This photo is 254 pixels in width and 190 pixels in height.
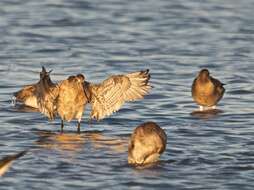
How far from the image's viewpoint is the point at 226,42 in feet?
72.4

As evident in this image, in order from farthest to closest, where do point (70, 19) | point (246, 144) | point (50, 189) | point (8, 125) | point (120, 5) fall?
point (120, 5), point (70, 19), point (8, 125), point (246, 144), point (50, 189)

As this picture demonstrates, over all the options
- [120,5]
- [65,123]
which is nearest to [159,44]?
[120,5]

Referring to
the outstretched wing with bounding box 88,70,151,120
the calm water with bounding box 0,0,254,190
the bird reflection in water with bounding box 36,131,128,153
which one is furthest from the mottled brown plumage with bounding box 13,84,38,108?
the bird reflection in water with bounding box 36,131,128,153

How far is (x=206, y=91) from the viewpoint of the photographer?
52.0 ft

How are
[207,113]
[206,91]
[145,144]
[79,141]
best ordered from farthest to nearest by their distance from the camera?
1. [206,91]
2. [207,113]
3. [79,141]
4. [145,144]

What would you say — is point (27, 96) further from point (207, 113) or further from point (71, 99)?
point (207, 113)

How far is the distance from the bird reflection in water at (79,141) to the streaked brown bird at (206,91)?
2.37 meters

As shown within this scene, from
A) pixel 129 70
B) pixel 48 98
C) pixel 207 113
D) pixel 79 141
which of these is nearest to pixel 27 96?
pixel 48 98

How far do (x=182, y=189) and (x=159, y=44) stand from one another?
1111 cm

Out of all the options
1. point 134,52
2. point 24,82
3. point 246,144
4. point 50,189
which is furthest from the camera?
point 134,52

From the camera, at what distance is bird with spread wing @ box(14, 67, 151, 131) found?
558 inches

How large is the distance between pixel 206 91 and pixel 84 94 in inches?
95.4

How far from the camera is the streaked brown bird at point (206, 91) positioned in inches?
621

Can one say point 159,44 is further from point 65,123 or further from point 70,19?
point 65,123
